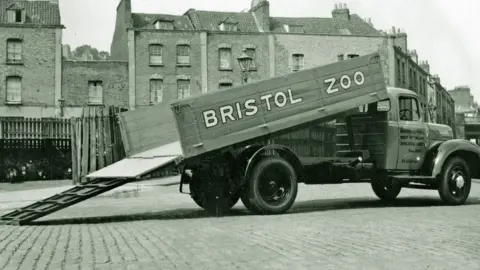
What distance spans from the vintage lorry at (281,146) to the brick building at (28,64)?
32.8 metres

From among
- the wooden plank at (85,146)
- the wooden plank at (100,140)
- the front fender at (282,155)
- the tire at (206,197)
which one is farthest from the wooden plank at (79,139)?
the front fender at (282,155)

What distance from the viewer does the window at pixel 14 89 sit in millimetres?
41969

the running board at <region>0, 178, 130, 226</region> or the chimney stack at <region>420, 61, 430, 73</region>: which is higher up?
the chimney stack at <region>420, 61, 430, 73</region>

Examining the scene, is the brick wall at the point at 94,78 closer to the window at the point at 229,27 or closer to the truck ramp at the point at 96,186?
the window at the point at 229,27

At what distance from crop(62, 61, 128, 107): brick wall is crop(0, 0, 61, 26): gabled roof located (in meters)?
3.52

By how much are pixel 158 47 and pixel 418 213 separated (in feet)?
120

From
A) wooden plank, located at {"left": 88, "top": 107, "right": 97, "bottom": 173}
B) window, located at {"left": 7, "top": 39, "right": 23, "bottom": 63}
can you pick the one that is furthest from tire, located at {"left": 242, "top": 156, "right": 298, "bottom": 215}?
window, located at {"left": 7, "top": 39, "right": 23, "bottom": 63}

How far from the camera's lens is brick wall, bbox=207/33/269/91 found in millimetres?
45062

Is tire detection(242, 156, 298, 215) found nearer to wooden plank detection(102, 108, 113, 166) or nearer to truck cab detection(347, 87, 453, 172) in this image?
truck cab detection(347, 87, 453, 172)

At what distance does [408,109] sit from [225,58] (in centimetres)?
3407

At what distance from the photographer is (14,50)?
1663 inches

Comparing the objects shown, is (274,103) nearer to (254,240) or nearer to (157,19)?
(254,240)

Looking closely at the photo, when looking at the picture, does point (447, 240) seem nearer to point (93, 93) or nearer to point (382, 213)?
point (382, 213)

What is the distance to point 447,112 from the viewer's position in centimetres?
6719
